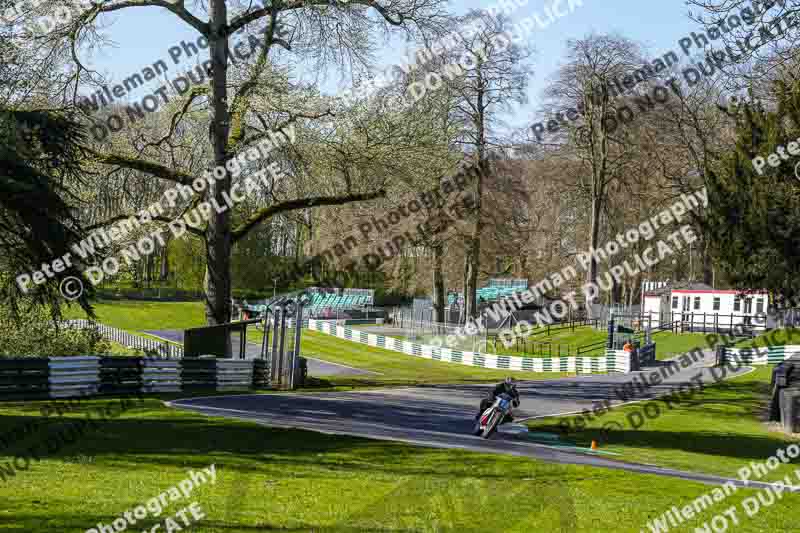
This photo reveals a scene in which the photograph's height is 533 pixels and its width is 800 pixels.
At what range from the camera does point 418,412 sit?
19203 mm

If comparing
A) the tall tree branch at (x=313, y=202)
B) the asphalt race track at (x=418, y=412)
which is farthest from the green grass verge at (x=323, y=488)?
the tall tree branch at (x=313, y=202)

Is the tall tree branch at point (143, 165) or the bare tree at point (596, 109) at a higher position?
the bare tree at point (596, 109)

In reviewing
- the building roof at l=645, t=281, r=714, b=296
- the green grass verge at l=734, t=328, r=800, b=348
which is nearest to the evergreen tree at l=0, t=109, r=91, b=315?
the green grass verge at l=734, t=328, r=800, b=348

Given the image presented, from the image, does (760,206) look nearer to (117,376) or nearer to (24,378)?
(117,376)

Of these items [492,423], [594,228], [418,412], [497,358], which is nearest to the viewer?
[492,423]

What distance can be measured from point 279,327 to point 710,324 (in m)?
33.3

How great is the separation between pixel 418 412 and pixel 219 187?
8.68 metres

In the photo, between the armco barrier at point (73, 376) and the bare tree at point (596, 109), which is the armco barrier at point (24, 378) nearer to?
the armco barrier at point (73, 376)

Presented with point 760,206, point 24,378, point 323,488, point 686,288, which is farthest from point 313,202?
point 686,288

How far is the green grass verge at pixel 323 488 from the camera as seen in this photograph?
315 inches

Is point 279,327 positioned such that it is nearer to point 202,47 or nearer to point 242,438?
point 202,47

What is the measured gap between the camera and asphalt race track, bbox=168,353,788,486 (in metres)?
14.0

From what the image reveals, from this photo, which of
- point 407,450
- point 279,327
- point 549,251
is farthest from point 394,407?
point 549,251

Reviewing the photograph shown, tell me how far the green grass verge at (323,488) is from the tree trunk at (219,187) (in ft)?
34.5
